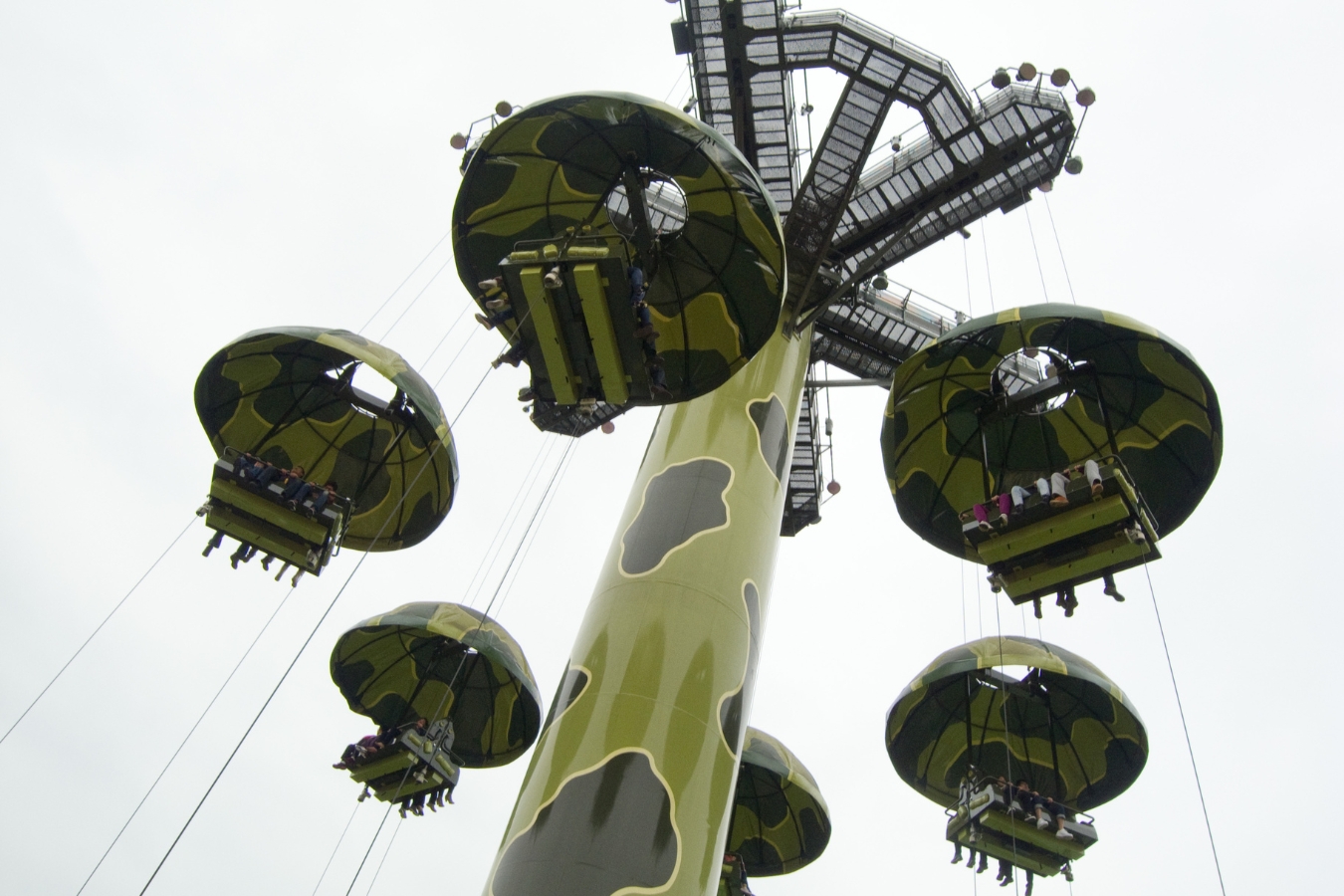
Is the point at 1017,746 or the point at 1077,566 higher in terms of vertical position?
the point at 1017,746

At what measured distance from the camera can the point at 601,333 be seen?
14.0 metres

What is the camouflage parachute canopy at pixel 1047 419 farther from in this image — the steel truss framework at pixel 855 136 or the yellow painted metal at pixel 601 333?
the yellow painted metal at pixel 601 333

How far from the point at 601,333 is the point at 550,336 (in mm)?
675

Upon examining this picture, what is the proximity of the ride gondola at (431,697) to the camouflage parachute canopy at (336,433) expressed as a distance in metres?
1.90

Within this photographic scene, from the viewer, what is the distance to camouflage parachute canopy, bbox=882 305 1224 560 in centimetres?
1648

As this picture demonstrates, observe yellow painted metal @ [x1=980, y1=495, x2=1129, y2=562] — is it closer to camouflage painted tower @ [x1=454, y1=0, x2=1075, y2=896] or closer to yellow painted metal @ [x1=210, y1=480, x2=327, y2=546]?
camouflage painted tower @ [x1=454, y1=0, x2=1075, y2=896]

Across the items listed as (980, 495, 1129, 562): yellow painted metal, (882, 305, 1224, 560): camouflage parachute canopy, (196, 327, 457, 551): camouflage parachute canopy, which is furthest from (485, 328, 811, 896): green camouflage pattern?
(196, 327, 457, 551): camouflage parachute canopy

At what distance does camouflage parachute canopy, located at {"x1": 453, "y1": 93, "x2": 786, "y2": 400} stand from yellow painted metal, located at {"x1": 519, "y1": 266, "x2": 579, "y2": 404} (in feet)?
1.84

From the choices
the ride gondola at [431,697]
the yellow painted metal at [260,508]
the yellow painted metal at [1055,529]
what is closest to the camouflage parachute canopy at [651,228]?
the yellow painted metal at [1055,529]

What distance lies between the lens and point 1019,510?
1562 cm

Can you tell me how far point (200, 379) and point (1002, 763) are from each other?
55.7ft

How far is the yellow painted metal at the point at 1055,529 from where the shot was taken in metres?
15.1

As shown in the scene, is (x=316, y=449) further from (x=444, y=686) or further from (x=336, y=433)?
(x=444, y=686)

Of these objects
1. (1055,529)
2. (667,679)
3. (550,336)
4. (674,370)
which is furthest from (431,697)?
(1055,529)
